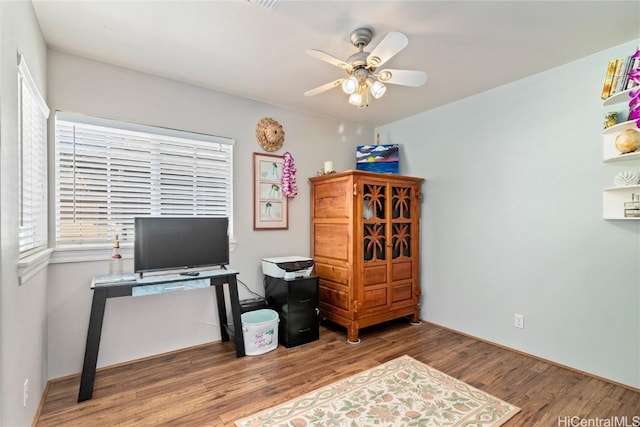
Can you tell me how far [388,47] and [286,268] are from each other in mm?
2099

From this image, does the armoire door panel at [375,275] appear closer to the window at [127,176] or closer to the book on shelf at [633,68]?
the window at [127,176]

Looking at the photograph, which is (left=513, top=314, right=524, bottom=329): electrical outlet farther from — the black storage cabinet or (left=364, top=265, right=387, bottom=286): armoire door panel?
the black storage cabinet

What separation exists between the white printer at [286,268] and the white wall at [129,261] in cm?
20

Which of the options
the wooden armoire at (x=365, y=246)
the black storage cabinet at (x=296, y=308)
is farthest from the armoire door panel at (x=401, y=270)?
the black storage cabinet at (x=296, y=308)

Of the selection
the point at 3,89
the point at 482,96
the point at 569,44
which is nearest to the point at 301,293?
the point at 3,89

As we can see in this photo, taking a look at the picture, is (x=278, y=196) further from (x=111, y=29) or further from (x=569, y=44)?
(x=569, y=44)

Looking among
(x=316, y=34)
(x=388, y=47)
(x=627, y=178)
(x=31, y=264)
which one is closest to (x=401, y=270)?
(x=627, y=178)

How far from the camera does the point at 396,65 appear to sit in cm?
259

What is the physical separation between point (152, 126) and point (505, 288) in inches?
144

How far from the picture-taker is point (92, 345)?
2152 mm

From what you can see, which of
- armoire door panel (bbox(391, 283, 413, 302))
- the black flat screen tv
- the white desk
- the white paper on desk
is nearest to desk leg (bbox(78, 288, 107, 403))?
the white desk

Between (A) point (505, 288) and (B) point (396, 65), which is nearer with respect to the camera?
(B) point (396, 65)

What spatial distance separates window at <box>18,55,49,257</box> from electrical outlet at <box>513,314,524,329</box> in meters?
3.81

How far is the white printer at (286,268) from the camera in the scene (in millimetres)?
3059
